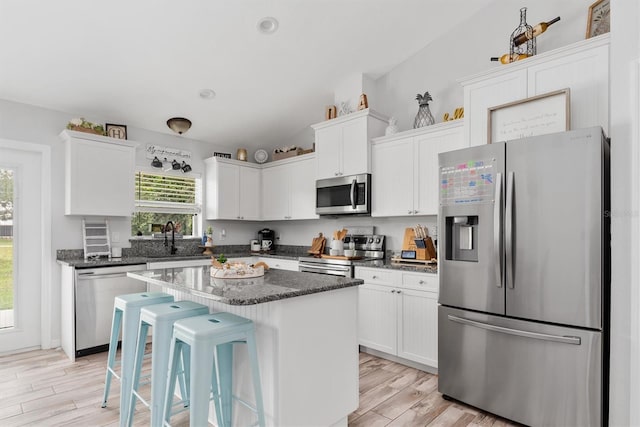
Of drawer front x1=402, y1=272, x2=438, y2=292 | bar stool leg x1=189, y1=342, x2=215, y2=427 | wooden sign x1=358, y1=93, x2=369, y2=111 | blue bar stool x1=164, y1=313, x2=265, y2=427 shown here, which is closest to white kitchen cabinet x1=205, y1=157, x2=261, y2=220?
wooden sign x1=358, y1=93, x2=369, y2=111

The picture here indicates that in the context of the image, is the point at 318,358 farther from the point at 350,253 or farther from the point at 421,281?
the point at 350,253

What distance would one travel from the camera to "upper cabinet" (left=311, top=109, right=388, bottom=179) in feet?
13.0

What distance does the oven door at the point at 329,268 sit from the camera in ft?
12.3

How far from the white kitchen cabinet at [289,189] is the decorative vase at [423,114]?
1.46m

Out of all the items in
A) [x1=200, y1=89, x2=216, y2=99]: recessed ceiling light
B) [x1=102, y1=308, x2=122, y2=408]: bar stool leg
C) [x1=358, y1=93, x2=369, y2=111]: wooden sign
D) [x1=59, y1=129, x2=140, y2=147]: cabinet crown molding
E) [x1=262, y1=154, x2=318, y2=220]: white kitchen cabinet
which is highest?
[x1=200, y1=89, x2=216, y2=99]: recessed ceiling light

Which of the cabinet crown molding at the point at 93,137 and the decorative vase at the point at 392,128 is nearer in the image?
the cabinet crown molding at the point at 93,137

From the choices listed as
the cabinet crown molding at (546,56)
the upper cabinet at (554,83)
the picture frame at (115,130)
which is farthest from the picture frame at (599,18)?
the picture frame at (115,130)

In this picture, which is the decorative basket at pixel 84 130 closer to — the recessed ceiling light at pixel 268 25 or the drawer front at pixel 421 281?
the recessed ceiling light at pixel 268 25

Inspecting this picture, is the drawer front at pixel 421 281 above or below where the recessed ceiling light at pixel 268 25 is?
below

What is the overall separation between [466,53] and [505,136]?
1426 millimetres

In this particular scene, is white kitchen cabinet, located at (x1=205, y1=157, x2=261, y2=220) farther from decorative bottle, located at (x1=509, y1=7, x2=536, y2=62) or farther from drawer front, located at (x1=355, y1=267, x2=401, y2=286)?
decorative bottle, located at (x1=509, y1=7, x2=536, y2=62)

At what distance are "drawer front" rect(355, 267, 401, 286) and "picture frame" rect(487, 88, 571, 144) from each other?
1.41 m

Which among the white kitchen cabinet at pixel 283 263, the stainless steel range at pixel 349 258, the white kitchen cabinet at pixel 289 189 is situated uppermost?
the white kitchen cabinet at pixel 289 189

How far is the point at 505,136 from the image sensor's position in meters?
2.73
